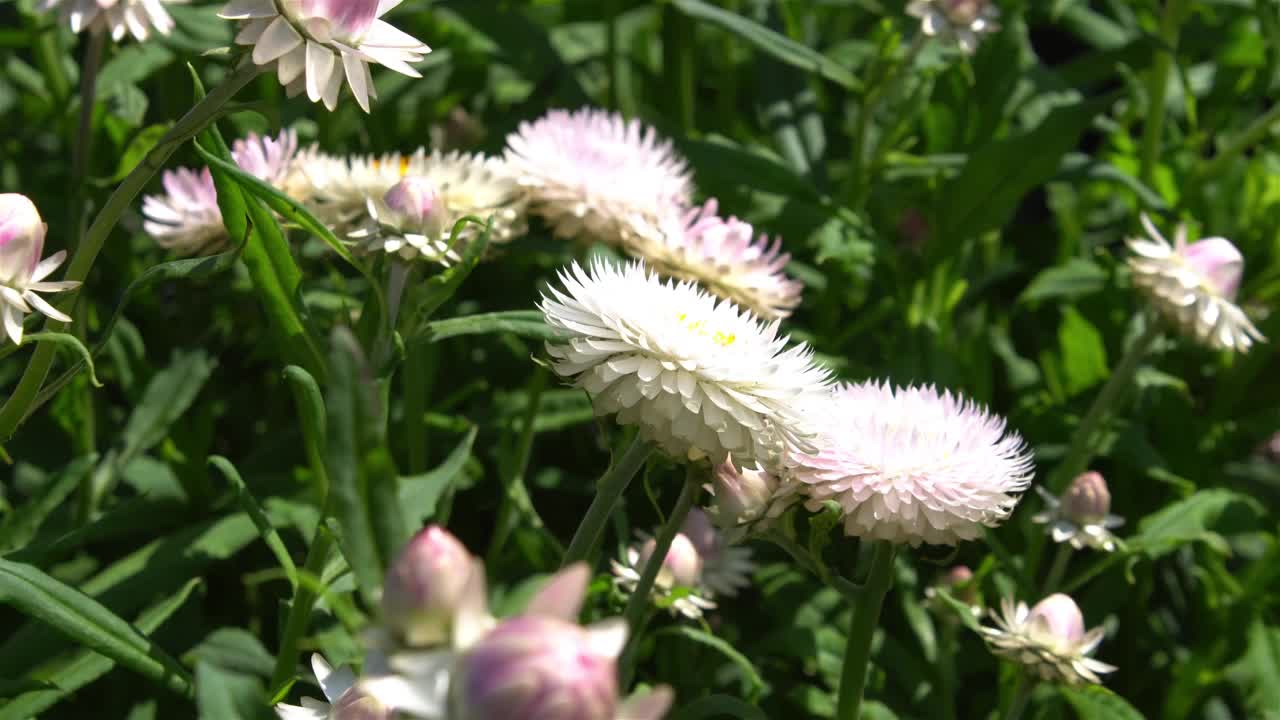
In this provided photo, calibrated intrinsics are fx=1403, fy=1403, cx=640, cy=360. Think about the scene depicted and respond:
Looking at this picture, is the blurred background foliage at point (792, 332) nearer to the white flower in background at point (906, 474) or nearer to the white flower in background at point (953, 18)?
the white flower in background at point (953, 18)

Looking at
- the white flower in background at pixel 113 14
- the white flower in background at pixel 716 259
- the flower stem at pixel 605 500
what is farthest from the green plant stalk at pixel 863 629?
the white flower in background at pixel 113 14

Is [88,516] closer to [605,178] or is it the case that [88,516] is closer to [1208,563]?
[605,178]

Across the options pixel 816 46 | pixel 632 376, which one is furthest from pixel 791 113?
pixel 632 376

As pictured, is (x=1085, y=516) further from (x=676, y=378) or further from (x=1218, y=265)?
(x=676, y=378)

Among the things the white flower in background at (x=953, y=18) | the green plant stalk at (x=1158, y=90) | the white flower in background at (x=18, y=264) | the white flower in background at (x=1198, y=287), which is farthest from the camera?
the green plant stalk at (x=1158, y=90)

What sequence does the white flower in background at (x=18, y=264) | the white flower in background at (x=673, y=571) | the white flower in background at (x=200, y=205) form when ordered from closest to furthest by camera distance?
1. the white flower in background at (x=18, y=264)
2. the white flower in background at (x=673, y=571)
3. the white flower in background at (x=200, y=205)
